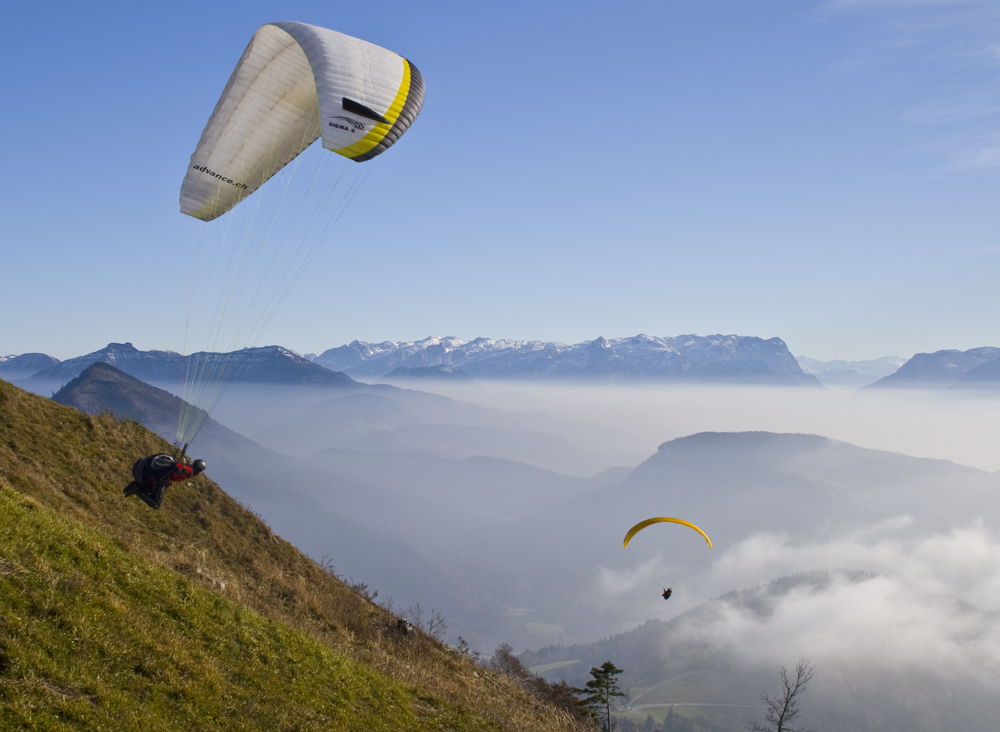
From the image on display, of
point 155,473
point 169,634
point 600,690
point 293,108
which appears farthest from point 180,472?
point 600,690

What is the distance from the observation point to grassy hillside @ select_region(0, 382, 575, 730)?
923 centimetres

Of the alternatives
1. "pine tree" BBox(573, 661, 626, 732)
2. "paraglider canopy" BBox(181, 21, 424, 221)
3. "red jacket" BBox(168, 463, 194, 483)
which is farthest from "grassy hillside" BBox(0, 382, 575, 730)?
"pine tree" BBox(573, 661, 626, 732)

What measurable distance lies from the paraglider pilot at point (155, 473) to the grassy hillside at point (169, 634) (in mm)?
1901

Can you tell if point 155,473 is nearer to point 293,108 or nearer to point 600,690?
point 293,108

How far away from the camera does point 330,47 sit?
1656 centimetres

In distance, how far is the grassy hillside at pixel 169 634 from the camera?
9.23 meters

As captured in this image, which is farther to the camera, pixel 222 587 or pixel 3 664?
pixel 222 587

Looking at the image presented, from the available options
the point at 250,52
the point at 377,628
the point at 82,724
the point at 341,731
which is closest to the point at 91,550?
the point at 82,724

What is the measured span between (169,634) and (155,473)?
27.7 feet

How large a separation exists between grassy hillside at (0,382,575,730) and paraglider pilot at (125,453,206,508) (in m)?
1.90

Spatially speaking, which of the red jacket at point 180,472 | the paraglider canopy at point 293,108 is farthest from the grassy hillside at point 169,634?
the paraglider canopy at point 293,108

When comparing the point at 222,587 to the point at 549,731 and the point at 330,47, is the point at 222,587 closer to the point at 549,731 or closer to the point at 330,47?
the point at 549,731

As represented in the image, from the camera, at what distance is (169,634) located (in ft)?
37.7

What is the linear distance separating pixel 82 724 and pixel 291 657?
5.67 metres
